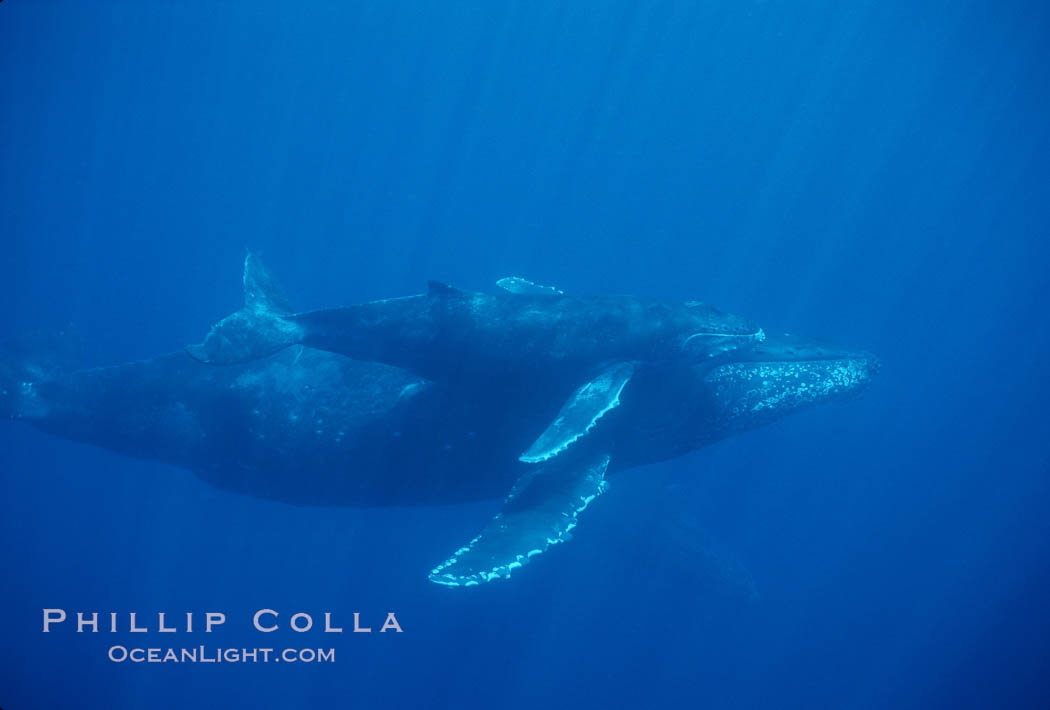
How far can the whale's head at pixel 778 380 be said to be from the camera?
789cm

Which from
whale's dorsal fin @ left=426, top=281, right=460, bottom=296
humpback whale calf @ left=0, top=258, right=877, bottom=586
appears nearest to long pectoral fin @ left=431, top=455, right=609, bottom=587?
humpback whale calf @ left=0, top=258, right=877, bottom=586

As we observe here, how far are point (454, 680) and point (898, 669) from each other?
506 inches

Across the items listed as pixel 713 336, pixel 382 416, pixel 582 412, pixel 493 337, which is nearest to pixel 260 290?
pixel 382 416

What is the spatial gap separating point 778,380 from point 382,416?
5117 mm

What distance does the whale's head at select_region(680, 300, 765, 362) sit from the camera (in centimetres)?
691

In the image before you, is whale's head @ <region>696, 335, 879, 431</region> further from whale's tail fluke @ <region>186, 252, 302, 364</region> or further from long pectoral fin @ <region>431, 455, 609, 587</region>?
whale's tail fluke @ <region>186, 252, 302, 364</region>

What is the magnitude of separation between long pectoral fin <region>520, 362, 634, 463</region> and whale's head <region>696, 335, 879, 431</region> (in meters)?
1.88

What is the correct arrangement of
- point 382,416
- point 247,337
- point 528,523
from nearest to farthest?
point 528,523 → point 247,337 → point 382,416

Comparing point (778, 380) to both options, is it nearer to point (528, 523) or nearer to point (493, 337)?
point (493, 337)

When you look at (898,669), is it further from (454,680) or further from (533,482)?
(533,482)

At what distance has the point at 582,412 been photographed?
5.91m

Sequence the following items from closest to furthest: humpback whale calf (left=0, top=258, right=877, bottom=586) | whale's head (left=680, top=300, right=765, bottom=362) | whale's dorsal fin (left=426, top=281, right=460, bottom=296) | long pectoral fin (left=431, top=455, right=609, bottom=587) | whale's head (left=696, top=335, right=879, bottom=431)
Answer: long pectoral fin (left=431, top=455, right=609, bottom=587)
whale's dorsal fin (left=426, top=281, right=460, bottom=296)
whale's head (left=680, top=300, right=765, bottom=362)
humpback whale calf (left=0, top=258, right=877, bottom=586)
whale's head (left=696, top=335, right=879, bottom=431)

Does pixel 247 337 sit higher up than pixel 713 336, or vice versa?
pixel 247 337

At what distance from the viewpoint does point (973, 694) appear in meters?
18.1
